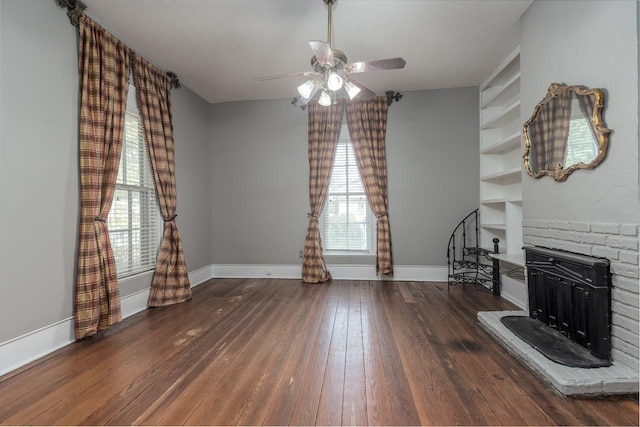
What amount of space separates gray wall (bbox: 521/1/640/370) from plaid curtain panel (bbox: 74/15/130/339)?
13.0ft

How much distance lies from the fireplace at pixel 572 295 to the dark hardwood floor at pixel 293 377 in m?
0.39

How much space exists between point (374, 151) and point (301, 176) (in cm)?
124

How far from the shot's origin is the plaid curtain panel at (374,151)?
14.8 feet

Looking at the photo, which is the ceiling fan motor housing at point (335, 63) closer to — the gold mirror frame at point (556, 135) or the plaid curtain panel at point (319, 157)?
the gold mirror frame at point (556, 135)

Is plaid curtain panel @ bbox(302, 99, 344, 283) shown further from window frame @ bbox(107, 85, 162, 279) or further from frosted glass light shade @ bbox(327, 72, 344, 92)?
frosted glass light shade @ bbox(327, 72, 344, 92)

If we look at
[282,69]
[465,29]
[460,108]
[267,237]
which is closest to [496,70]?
[460,108]

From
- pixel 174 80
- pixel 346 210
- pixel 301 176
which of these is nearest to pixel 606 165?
pixel 346 210

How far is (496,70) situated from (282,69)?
2832 millimetres

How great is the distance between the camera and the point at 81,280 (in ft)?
8.21

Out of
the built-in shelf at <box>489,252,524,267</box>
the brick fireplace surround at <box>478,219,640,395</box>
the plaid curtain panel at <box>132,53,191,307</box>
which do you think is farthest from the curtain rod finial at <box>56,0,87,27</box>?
the built-in shelf at <box>489,252,524,267</box>

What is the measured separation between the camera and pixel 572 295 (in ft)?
7.02

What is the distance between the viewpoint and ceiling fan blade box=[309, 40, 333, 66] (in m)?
2.07

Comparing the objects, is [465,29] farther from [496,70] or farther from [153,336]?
[153,336]

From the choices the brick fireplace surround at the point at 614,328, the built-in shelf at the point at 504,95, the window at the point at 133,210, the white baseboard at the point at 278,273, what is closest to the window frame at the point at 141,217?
the window at the point at 133,210
